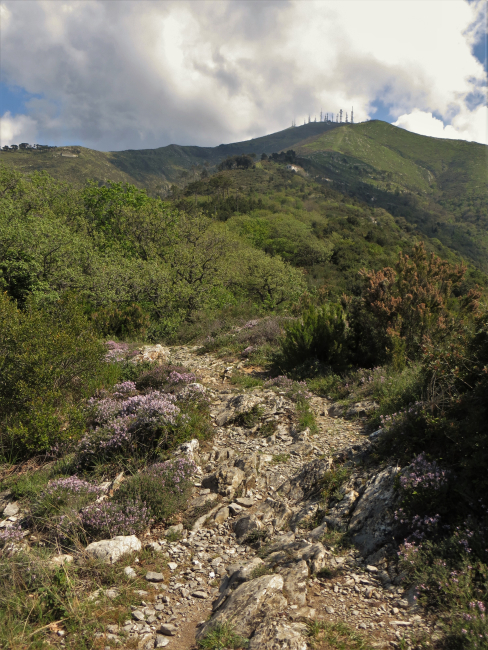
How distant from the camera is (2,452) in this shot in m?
5.37

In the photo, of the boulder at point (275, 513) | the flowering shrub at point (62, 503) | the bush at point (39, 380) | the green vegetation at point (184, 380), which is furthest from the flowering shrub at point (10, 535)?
the boulder at point (275, 513)

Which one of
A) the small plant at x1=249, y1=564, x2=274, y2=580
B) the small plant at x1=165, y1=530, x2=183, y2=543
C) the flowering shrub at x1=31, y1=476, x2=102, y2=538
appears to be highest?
the flowering shrub at x1=31, y1=476, x2=102, y2=538

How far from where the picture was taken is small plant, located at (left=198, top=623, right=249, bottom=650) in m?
2.47

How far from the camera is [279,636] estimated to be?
8.13 ft

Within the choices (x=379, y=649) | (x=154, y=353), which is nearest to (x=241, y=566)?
(x=379, y=649)

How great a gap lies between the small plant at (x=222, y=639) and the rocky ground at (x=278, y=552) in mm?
52

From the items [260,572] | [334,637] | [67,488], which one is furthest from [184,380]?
[334,637]

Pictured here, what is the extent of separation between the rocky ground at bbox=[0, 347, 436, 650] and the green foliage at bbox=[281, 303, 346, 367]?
2337 mm

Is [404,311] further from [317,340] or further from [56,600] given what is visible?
[56,600]

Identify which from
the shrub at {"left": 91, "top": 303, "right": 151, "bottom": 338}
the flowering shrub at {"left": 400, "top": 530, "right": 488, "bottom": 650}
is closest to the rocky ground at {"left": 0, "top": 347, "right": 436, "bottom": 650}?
the flowering shrub at {"left": 400, "top": 530, "right": 488, "bottom": 650}

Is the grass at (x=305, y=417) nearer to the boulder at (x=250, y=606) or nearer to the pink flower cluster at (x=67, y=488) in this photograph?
the boulder at (x=250, y=606)

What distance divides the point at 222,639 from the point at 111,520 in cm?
174

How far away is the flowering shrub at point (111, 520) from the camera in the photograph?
372cm

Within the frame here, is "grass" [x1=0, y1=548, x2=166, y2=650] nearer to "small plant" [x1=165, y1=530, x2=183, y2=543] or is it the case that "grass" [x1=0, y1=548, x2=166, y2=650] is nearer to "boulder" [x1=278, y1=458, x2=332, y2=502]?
"small plant" [x1=165, y1=530, x2=183, y2=543]
